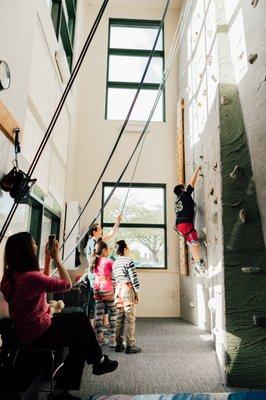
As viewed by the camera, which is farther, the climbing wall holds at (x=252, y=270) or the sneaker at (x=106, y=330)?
the sneaker at (x=106, y=330)

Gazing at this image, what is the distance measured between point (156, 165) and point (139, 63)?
2340 mm

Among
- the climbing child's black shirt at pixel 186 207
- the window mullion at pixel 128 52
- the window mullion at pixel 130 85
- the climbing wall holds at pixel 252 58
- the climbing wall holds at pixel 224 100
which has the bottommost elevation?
the climbing child's black shirt at pixel 186 207

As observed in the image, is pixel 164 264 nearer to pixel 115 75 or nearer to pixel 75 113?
pixel 75 113

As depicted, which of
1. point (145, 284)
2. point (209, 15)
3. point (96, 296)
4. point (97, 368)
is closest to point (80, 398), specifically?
point (97, 368)

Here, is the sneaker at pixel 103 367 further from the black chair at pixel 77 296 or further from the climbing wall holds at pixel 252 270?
the black chair at pixel 77 296

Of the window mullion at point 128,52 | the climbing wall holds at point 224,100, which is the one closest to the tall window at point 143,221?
the window mullion at point 128,52

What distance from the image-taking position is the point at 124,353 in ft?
10.1

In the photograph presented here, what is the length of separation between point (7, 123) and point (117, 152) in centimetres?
381

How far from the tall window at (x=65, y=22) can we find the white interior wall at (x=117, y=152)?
1.36ft

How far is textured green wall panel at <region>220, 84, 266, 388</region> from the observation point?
7.64ft

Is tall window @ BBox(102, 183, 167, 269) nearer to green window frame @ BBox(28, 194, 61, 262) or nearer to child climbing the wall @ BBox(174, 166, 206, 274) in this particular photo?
child climbing the wall @ BBox(174, 166, 206, 274)

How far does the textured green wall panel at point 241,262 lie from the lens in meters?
2.33

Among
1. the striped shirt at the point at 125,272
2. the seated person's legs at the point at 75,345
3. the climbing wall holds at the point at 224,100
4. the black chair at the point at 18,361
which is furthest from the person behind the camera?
the striped shirt at the point at 125,272

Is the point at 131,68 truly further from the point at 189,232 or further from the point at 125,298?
the point at 125,298
